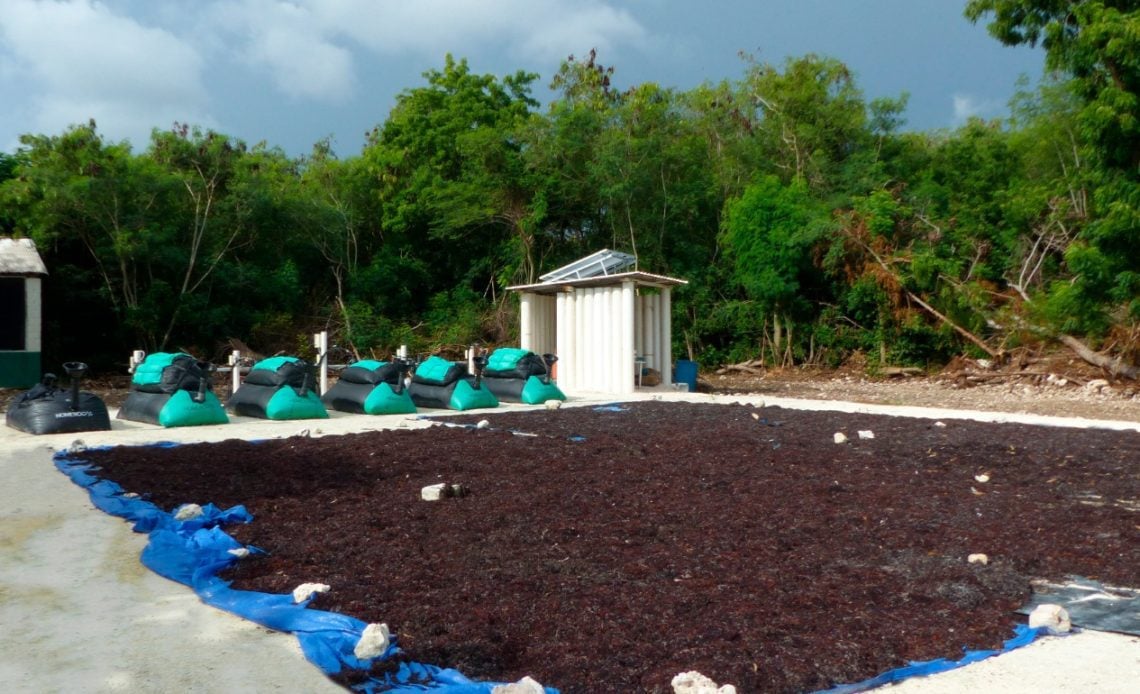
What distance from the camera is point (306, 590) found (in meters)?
3.27

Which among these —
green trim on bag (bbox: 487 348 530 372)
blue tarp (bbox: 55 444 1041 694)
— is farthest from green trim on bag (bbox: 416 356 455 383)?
blue tarp (bbox: 55 444 1041 694)

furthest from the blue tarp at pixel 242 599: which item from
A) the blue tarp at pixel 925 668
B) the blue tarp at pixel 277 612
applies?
the blue tarp at pixel 925 668

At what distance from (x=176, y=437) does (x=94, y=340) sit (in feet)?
29.6

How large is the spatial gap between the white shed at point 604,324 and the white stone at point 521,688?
36.3 ft

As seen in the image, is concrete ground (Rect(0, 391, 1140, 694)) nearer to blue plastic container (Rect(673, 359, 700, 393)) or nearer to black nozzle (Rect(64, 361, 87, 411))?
black nozzle (Rect(64, 361, 87, 411))

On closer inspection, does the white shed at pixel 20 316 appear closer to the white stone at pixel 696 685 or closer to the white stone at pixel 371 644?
the white stone at pixel 371 644

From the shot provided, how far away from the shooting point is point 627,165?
18984 mm

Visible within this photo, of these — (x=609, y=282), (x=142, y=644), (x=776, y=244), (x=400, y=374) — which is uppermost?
(x=776, y=244)

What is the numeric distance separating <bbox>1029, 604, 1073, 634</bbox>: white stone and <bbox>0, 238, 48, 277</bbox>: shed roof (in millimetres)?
14217

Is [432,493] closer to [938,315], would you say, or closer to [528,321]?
[528,321]

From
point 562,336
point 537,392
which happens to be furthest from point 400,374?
point 562,336

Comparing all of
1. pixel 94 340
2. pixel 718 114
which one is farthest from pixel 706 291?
pixel 94 340

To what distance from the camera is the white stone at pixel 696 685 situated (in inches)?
94.2

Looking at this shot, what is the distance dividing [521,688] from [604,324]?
11.8m
